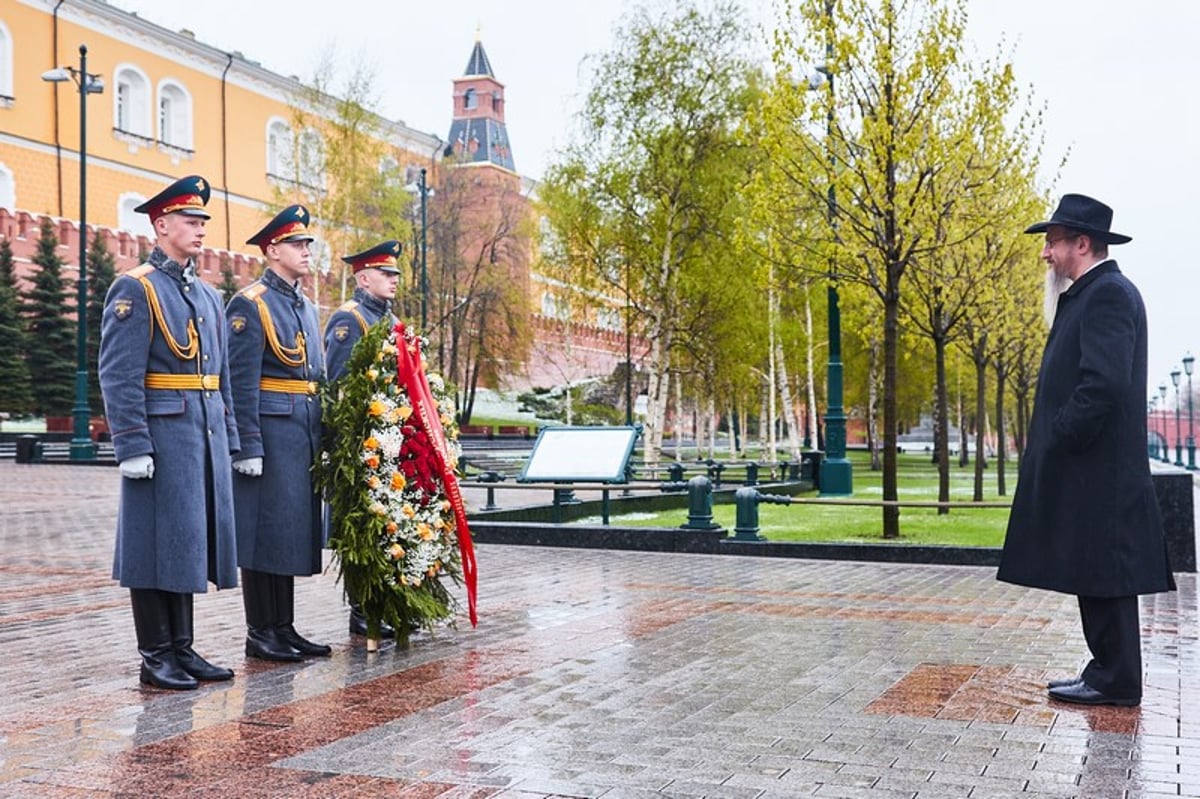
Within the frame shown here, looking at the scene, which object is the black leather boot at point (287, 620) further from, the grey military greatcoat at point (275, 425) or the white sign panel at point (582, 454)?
the white sign panel at point (582, 454)

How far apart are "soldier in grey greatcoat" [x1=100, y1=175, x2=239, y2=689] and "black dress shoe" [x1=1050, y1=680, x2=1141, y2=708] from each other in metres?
4.06

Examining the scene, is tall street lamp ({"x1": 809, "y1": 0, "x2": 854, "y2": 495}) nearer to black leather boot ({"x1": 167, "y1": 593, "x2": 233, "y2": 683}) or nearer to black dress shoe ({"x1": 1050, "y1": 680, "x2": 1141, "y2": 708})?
black dress shoe ({"x1": 1050, "y1": 680, "x2": 1141, "y2": 708})

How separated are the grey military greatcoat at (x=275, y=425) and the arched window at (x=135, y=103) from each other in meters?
46.5

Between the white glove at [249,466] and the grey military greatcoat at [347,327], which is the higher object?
the grey military greatcoat at [347,327]

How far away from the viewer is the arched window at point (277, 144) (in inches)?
2260

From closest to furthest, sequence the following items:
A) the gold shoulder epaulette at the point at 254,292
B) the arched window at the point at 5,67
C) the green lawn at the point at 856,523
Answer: the gold shoulder epaulette at the point at 254,292
the green lawn at the point at 856,523
the arched window at the point at 5,67

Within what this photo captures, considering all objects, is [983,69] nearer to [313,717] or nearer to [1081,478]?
[1081,478]

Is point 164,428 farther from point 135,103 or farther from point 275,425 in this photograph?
point 135,103

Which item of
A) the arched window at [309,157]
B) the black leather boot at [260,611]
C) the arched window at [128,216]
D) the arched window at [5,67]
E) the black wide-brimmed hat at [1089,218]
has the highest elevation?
the arched window at [5,67]

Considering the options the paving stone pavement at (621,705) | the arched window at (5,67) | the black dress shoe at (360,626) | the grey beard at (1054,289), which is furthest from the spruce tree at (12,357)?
the grey beard at (1054,289)

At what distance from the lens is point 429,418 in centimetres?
773

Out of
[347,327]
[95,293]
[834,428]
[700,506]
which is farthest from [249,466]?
[95,293]

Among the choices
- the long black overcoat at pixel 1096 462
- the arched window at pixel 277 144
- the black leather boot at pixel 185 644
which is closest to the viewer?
the long black overcoat at pixel 1096 462

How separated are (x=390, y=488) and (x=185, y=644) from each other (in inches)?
54.4
